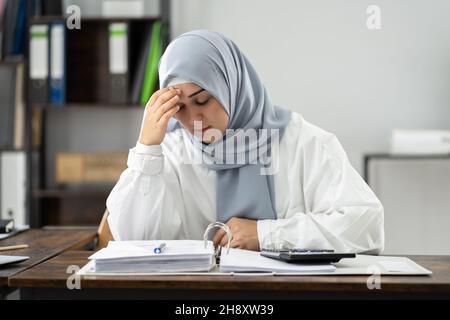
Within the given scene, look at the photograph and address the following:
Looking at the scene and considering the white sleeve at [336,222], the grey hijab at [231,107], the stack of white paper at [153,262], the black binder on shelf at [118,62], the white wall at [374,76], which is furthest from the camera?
the white wall at [374,76]

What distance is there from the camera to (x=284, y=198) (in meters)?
1.77

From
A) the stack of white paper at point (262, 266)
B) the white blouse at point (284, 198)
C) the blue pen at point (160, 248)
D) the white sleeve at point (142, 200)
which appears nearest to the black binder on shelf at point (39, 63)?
the white blouse at point (284, 198)

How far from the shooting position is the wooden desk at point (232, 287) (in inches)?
46.4

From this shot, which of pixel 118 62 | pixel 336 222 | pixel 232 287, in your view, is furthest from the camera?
pixel 118 62

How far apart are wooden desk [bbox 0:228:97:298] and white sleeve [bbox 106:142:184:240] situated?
0.16 m

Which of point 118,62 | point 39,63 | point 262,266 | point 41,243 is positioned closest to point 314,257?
point 262,266

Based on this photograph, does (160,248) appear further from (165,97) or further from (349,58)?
(349,58)

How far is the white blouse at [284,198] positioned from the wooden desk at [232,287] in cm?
31

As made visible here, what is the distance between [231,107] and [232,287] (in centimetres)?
67

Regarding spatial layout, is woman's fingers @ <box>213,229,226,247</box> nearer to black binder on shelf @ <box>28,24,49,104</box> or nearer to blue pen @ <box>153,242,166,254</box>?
blue pen @ <box>153,242,166,254</box>

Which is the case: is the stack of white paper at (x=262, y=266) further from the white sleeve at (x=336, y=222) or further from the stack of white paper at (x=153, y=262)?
the white sleeve at (x=336, y=222)

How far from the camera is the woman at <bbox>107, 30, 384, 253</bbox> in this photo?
158 centimetres

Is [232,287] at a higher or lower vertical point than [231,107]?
lower
